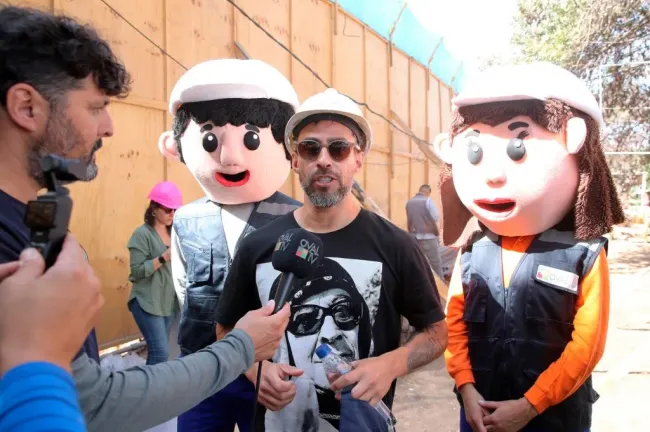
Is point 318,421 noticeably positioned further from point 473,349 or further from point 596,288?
point 596,288

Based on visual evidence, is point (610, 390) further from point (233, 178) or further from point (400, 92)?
point (400, 92)

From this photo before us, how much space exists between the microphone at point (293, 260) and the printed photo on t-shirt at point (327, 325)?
0.27 metres

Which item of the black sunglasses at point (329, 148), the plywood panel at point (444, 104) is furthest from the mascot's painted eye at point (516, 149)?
the plywood panel at point (444, 104)

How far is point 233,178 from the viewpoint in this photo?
314 cm

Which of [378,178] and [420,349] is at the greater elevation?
[378,178]

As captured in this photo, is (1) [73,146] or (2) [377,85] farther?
(2) [377,85]

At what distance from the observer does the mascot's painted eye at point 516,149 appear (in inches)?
96.0

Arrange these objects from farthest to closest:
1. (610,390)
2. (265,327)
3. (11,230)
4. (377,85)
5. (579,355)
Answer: (377,85), (610,390), (579,355), (265,327), (11,230)

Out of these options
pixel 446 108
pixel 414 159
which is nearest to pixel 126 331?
pixel 414 159

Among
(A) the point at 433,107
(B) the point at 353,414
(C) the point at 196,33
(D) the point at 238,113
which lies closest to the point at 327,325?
(B) the point at 353,414

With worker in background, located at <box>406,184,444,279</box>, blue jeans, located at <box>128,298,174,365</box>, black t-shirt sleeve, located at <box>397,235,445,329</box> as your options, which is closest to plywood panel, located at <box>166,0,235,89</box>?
blue jeans, located at <box>128,298,174,365</box>

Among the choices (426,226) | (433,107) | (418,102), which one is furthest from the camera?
(433,107)

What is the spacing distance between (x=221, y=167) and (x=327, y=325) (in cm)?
133

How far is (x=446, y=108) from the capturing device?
660 inches
